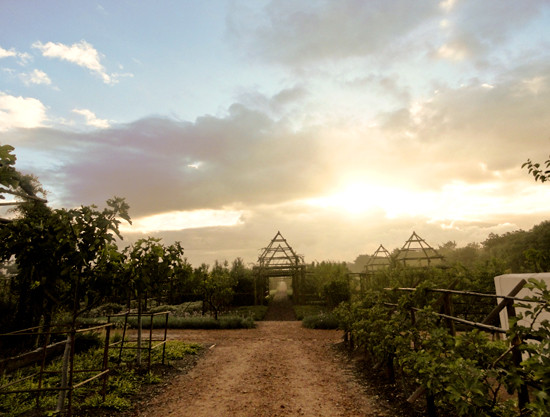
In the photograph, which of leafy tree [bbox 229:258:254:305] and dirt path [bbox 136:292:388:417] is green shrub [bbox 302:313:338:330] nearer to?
dirt path [bbox 136:292:388:417]

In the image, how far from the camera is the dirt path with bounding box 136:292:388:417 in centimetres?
579

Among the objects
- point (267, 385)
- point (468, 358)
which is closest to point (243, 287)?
point (267, 385)

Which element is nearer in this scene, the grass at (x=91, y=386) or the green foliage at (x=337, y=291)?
the grass at (x=91, y=386)

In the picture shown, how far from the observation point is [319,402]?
20.1ft

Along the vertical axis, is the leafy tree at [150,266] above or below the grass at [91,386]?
above

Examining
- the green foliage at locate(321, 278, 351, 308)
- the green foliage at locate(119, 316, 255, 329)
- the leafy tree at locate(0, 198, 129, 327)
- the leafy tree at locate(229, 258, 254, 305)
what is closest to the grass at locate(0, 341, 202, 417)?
the leafy tree at locate(0, 198, 129, 327)

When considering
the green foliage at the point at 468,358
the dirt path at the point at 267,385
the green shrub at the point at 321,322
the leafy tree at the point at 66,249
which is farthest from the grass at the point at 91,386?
the green shrub at the point at 321,322

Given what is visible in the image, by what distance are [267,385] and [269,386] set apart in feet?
0.27

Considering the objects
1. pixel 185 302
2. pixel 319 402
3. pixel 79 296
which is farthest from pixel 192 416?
pixel 185 302

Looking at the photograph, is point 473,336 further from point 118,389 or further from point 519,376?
point 118,389

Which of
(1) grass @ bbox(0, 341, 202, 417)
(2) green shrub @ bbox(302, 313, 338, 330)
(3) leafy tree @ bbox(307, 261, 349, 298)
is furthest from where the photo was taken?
(3) leafy tree @ bbox(307, 261, 349, 298)

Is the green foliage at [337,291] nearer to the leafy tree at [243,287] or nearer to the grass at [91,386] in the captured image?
the leafy tree at [243,287]

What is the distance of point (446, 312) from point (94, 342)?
9.47 metres

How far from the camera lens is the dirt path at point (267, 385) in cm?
579
